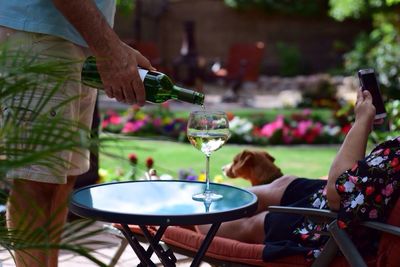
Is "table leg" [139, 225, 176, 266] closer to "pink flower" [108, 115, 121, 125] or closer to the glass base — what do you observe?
the glass base

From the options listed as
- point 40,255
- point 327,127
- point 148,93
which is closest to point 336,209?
point 148,93

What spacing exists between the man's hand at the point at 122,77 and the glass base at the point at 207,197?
1.36ft

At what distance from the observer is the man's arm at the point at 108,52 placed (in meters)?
2.64

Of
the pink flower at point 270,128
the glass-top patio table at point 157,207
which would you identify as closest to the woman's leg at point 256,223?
the glass-top patio table at point 157,207

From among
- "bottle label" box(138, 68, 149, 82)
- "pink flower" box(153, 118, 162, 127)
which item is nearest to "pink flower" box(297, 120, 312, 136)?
"pink flower" box(153, 118, 162, 127)

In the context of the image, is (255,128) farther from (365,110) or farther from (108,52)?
(108,52)

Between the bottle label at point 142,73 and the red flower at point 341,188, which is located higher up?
the bottle label at point 142,73

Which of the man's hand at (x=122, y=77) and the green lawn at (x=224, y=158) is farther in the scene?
the green lawn at (x=224, y=158)

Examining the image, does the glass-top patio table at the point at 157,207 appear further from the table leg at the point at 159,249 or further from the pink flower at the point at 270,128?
the pink flower at the point at 270,128

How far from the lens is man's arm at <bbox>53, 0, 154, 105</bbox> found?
2.64 m

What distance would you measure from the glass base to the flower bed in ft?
19.0

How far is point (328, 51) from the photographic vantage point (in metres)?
20.9

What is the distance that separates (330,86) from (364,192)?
1031 cm

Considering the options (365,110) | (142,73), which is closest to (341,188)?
(365,110)
